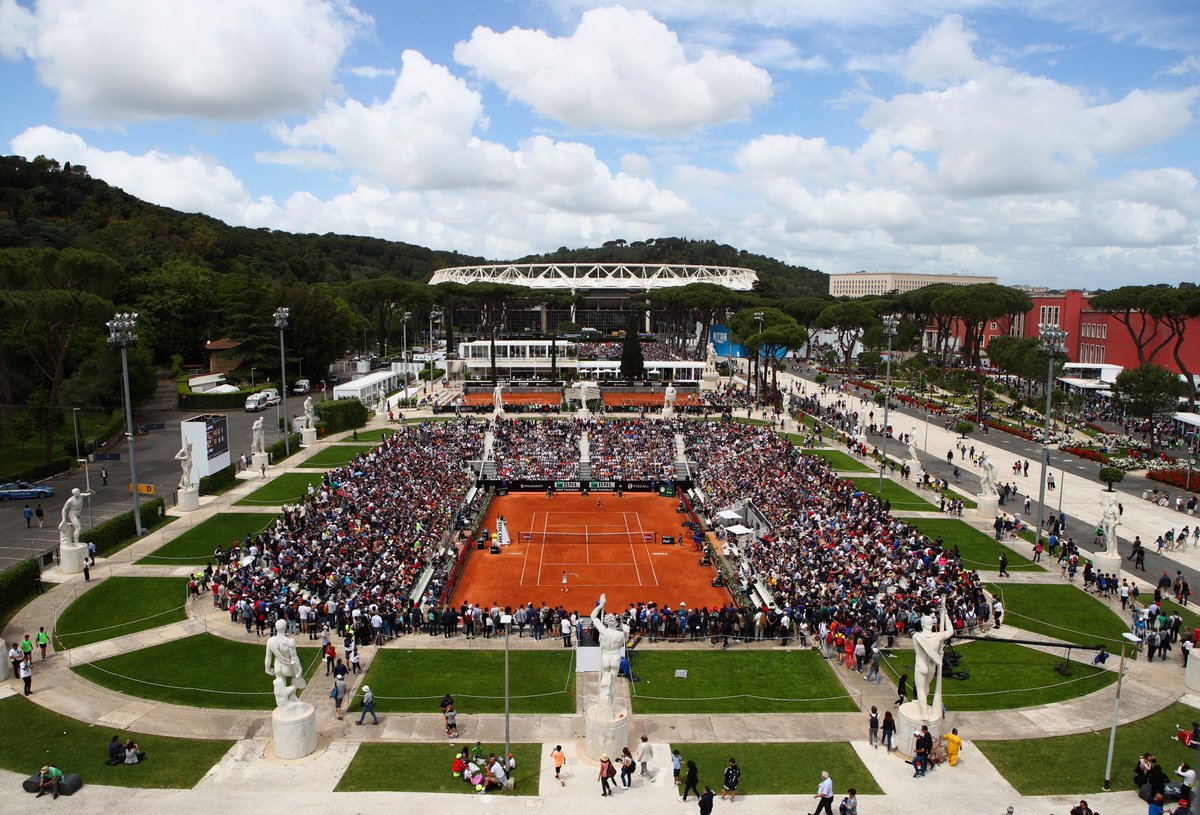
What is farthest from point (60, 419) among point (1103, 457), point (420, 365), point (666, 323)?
point (666, 323)

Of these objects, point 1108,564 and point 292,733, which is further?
point 1108,564

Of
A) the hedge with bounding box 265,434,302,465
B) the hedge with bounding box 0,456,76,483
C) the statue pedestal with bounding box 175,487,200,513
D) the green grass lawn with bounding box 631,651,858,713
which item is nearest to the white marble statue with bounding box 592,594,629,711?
the green grass lawn with bounding box 631,651,858,713

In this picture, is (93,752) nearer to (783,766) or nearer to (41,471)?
(783,766)

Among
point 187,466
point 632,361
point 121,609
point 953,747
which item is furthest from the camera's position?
point 632,361

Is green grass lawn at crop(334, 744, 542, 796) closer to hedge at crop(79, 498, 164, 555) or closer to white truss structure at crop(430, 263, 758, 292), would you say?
hedge at crop(79, 498, 164, 555)

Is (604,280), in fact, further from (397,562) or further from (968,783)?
(968,783)

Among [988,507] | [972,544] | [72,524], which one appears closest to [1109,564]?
[972,544]
